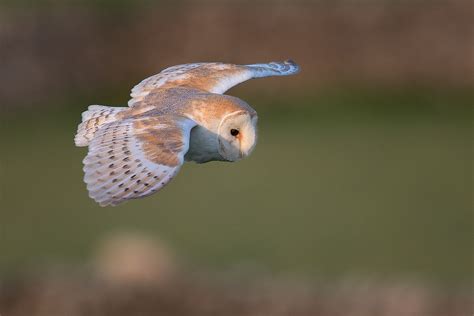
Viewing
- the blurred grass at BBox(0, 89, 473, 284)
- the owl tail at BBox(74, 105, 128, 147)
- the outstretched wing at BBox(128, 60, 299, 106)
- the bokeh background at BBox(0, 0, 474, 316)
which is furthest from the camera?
the bokeh background at BBox(0, 0, 474, 316)

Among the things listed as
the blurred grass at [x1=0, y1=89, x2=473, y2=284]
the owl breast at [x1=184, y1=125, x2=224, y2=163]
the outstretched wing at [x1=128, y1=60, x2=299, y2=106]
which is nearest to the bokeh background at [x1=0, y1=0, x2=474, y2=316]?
the blurred grass at [x1=0, y1=89, x2=473, y2=284]

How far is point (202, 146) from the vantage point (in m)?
6.14

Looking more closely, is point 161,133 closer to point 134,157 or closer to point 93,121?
point 134,157

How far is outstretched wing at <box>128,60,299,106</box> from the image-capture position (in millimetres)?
6711

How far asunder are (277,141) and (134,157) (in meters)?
11.8

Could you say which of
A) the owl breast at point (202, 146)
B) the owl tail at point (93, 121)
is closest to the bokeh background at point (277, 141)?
the owl tail at point (93, 121)

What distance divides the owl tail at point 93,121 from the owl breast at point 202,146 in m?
0.34

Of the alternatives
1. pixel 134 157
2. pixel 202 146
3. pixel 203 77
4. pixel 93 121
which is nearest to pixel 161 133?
pixel 134 157

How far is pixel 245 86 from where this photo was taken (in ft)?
58.3

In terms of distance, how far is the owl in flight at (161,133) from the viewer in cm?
563

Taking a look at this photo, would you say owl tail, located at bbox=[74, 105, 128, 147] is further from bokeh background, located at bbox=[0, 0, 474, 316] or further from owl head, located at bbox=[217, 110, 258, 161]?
bokeh background, located at bbox=[0, 0, 474, 316]

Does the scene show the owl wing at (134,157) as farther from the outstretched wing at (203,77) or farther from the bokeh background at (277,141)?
the bokeh background at (277,141)

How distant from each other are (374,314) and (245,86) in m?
7.51

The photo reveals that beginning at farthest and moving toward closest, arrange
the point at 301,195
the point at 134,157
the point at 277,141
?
the point at 277,141
the point at 301,195
the point at 134,157
